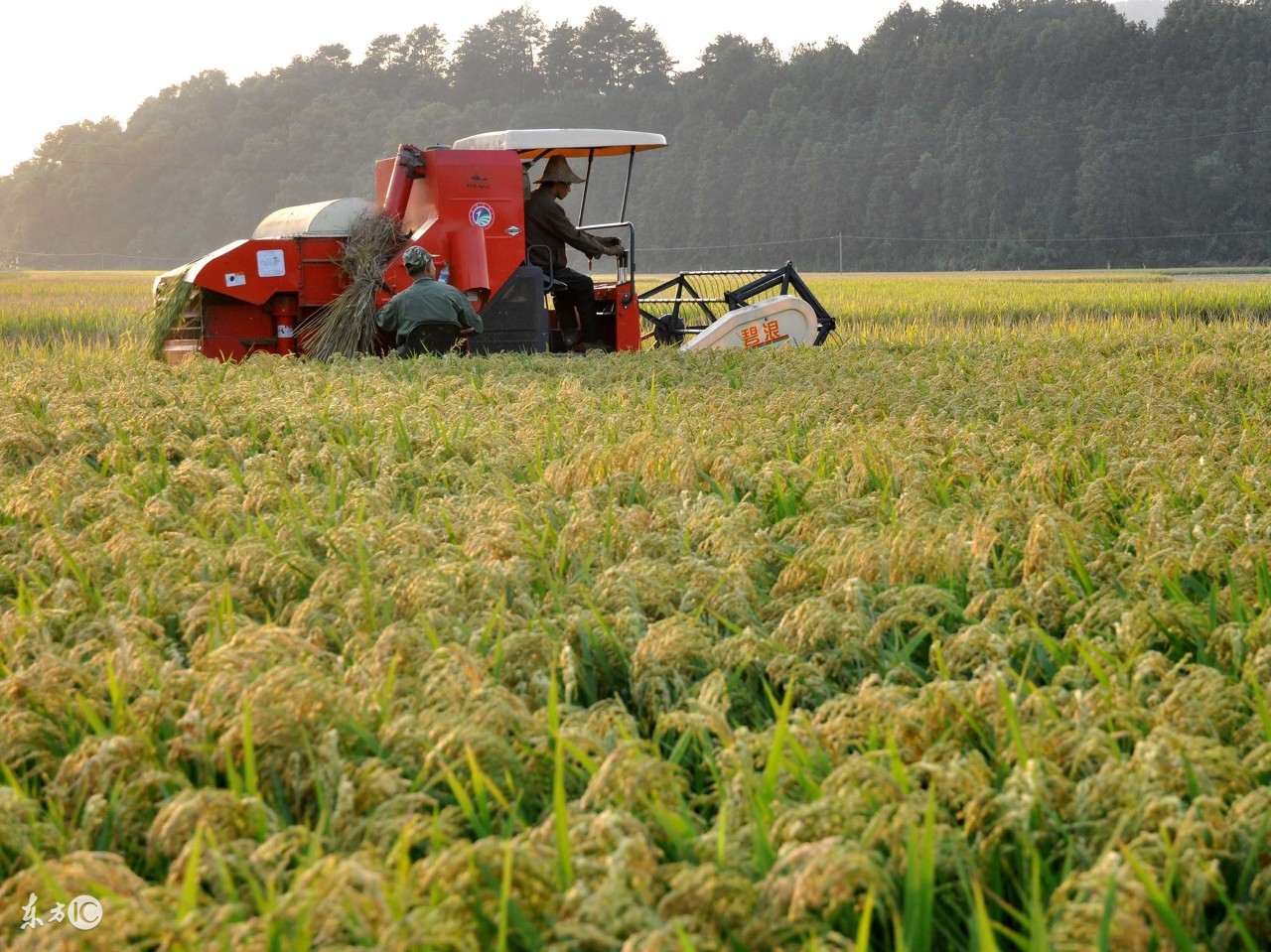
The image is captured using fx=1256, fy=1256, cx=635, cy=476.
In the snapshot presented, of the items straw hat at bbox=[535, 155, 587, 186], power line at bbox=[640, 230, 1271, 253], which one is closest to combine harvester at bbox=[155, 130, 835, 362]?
straw hat at bbox=[535, 155, 587, 186]

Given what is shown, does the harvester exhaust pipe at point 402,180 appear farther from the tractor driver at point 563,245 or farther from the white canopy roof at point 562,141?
the tractor driver at point 563,245

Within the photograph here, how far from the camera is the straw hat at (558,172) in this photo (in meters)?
10.5

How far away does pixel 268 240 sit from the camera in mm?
9477

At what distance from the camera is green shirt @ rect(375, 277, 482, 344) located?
29.3 ft

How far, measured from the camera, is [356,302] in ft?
30.7

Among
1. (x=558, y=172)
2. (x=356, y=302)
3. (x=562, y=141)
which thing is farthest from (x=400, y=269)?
(x=562, y=141)

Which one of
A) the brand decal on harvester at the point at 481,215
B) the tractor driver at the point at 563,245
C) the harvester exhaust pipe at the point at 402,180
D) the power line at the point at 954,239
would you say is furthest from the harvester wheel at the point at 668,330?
the power line at the point at 954,239

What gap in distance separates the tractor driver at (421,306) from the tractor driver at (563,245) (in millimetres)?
1334

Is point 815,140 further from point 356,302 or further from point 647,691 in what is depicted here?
point 647,691

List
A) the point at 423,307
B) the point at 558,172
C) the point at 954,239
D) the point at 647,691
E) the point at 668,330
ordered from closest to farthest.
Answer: the point at 647,691 < the point at 423,307 < the point at 558,172 < the point at 668,330 < the point at 954,239

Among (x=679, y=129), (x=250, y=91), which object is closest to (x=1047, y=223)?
(x=679, y=129)

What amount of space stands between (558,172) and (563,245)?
61 centimetres

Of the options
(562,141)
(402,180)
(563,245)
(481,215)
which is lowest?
(563,245)

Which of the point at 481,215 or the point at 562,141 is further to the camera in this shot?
the point at 562,141
